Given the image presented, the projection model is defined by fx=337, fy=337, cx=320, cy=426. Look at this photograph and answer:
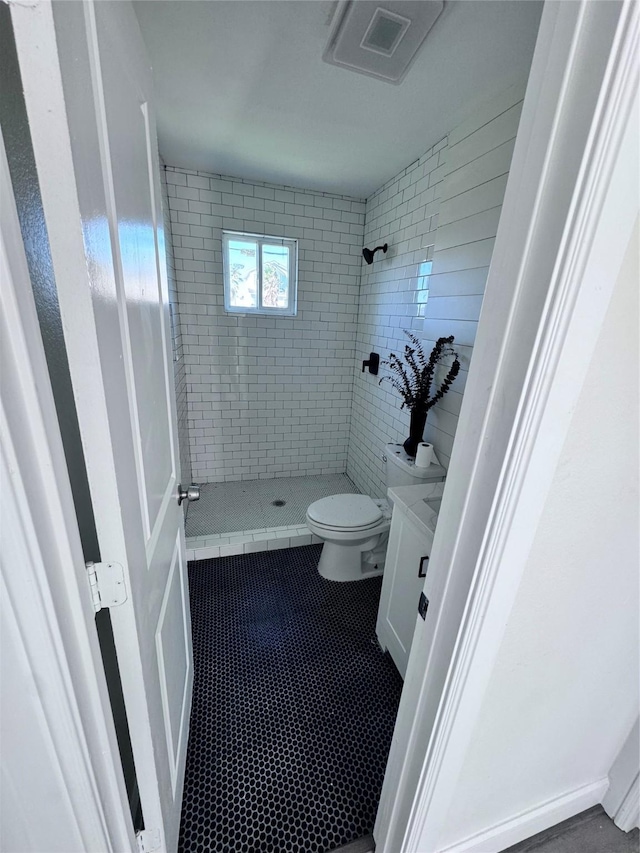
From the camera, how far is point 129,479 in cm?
59

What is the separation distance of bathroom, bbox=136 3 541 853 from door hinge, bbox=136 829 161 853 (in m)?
0.29

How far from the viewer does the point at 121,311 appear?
57 centimetres

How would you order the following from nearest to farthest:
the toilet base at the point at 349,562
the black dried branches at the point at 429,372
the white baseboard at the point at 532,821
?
the white baseboard at the point at 532,821 < the black dried branches at the point at 429,372 < the toilet base at the point at 349,562

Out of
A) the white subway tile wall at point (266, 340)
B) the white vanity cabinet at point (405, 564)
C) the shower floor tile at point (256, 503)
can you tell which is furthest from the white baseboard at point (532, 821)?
the white subway tile wall at point (266, 340)

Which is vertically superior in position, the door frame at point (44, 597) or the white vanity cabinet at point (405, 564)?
the door frame at point (44, 597)

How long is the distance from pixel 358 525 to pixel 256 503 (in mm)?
1169

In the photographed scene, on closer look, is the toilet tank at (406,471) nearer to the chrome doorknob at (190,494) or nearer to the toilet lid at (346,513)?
the toilet lid at (346,513)

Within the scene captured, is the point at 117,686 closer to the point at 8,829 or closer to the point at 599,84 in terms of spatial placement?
the point at 8,829

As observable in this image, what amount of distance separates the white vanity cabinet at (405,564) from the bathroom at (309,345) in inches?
2.4

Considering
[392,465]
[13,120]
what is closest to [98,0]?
[13,120]

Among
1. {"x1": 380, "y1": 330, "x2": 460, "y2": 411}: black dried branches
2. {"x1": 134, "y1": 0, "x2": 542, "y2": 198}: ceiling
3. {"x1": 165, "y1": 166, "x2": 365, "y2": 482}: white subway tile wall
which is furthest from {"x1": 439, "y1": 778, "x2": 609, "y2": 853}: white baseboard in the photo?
{"x1": 165, "y1": 166, "x2": 365, "y2": 482}: white subway tile wall

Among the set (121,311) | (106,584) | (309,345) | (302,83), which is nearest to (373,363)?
(309,345)

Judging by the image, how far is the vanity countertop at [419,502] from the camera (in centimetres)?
125

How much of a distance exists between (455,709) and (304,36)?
1955 millimetres
